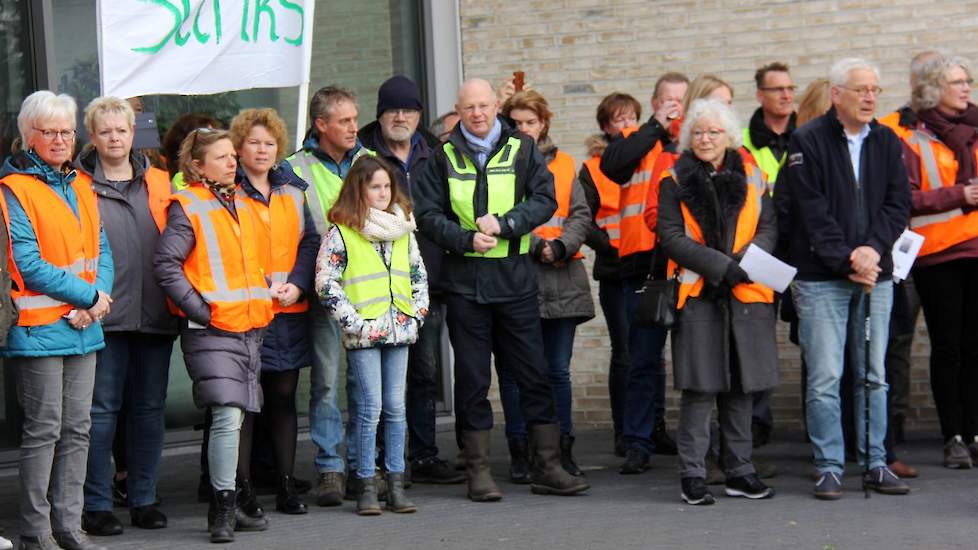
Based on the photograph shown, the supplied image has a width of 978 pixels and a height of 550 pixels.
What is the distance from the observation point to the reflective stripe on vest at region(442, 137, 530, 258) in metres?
8.23

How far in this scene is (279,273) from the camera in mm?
7836

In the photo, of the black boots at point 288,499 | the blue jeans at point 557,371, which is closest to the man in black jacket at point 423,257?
the blue jeans at point 557,371

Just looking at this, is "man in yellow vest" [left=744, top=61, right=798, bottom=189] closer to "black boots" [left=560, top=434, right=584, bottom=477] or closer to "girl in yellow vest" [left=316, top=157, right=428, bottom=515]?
"black boots" [left=560, top=434, right=584, bottom=477]

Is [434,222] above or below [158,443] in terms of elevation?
above

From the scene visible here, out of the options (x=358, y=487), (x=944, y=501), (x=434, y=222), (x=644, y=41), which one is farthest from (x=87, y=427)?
(x=644, y=41)

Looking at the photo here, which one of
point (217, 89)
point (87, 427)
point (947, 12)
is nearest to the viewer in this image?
point (87, 427)

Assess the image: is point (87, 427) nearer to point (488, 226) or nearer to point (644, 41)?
point (488, 226)

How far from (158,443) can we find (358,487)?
979 mm

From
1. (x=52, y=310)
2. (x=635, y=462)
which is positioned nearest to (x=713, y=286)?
(x=635, y=462)

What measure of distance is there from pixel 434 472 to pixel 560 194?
64.9 inches

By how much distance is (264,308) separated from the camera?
7.50m

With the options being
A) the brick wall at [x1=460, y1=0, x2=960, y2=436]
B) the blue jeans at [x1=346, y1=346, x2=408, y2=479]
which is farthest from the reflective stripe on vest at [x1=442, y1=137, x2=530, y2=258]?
the brick wall at [x1=460, y1=0, x2=960, y2=436]

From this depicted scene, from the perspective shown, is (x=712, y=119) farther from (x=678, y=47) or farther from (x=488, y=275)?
(x=678, y=47)

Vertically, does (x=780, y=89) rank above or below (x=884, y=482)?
above
